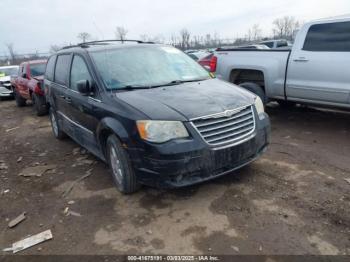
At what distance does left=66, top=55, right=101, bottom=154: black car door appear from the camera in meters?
4.20

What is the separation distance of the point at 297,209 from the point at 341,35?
11.2ft

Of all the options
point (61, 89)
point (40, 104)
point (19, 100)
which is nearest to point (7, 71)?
point (19, 100)

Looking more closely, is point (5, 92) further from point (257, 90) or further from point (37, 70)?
point (257, 90)

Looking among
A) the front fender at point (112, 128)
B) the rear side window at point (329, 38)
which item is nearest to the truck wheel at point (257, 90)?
the rear side window at point (329, 38)

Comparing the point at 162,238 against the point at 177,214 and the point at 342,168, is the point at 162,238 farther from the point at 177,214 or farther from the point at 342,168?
the point at 342,168

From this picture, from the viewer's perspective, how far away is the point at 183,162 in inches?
129

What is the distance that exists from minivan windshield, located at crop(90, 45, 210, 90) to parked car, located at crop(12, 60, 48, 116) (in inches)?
215

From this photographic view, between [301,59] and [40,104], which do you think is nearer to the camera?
[301,59]

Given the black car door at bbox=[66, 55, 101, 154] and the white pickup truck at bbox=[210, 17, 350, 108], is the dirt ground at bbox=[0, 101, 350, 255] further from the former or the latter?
the white pickup truck at bbox=[210, 17, 350, 108]

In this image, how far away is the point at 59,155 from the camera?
19.0 ft

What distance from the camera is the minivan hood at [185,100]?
340 cm

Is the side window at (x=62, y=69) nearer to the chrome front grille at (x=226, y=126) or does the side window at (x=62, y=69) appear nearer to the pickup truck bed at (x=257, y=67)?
the chrome front grille at (x=226, y=126)

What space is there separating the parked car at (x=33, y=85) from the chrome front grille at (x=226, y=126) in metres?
7.05

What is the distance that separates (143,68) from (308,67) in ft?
10.1
